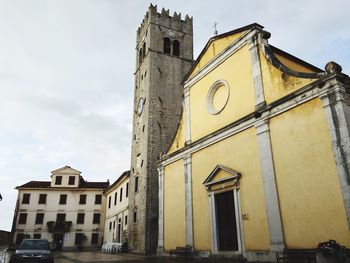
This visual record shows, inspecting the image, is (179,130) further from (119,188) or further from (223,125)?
(119,188)

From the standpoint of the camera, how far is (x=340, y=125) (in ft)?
26.9

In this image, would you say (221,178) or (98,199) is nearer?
(221,178)

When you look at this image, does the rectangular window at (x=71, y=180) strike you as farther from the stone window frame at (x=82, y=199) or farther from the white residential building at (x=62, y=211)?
the stone window frame at (x=82, y=199)

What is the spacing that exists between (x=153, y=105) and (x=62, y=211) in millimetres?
22749

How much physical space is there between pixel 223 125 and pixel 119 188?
67.6ft

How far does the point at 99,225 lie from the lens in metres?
37.5

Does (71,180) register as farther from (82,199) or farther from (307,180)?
(307,180)

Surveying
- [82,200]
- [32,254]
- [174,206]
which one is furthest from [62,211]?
[32,254]

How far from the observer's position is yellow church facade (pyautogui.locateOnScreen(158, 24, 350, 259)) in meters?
8.39

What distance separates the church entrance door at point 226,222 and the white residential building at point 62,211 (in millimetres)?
28526

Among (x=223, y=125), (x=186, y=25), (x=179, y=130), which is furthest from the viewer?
(x=186, y=25)

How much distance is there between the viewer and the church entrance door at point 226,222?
11586mm

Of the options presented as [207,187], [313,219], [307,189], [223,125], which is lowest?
[313,219]

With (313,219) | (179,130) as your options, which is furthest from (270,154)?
(179,130)
